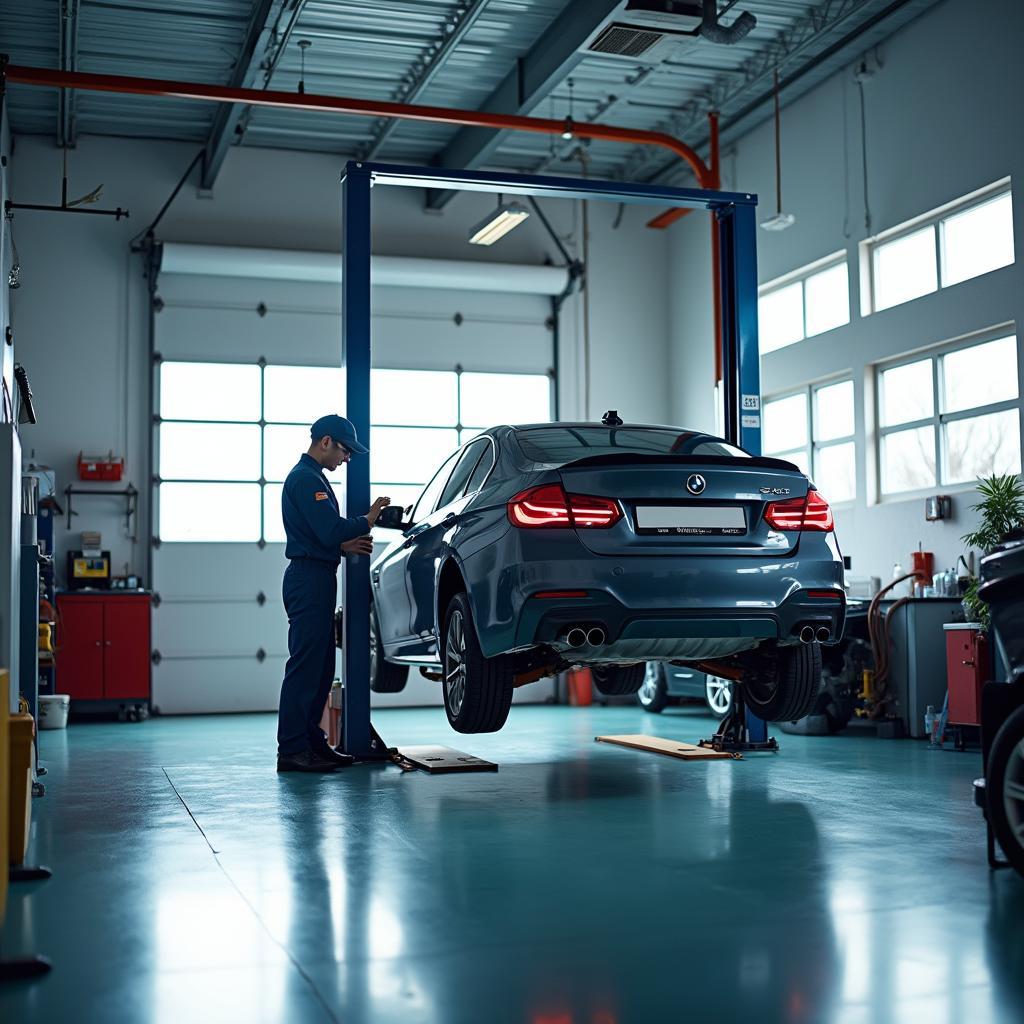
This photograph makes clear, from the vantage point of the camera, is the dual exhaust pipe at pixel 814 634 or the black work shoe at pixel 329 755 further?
the black work shoe at pixel 329 755

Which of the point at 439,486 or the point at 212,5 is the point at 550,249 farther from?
the point at 439,486

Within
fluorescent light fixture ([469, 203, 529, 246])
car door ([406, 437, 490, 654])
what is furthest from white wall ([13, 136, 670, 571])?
car door ([406, 437, 490, 654])

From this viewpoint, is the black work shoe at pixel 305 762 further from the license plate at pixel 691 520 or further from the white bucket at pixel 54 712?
the white bucket at pixel 54 712

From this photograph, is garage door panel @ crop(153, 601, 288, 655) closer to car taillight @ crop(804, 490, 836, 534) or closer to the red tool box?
the red tool box

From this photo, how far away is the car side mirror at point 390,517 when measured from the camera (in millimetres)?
7211

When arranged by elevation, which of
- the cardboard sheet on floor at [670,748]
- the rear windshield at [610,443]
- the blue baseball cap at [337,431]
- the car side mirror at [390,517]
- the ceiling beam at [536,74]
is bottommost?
Result: the cardboard sheet on floor at [670,748]

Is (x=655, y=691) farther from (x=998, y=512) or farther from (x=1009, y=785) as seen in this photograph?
(x=1009, y=785)

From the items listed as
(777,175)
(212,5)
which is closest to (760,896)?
(212,5)

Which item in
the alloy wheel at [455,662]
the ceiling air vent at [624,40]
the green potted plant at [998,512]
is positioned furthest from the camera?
the ceiling air vent at [624,40]

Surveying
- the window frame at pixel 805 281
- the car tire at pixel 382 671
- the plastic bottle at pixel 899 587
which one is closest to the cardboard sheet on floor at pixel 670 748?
the car tire at pixel 382 671

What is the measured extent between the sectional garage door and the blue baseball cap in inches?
285

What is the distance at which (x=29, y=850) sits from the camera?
4707 millimetres

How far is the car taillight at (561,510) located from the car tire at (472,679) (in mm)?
748

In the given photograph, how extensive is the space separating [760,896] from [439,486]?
4049mm
